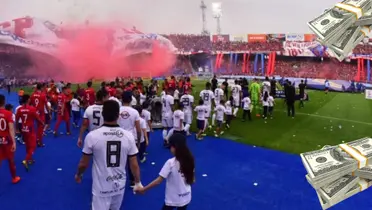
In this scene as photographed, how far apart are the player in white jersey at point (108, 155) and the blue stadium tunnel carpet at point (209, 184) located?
2136mm

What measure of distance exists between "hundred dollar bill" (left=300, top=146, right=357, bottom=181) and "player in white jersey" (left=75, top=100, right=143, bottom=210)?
7.40 ft

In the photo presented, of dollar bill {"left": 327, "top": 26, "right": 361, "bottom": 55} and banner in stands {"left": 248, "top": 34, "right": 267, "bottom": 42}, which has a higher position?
banner in stands {"left": 248, "top": 34, "right": 267, "bottom": 42}

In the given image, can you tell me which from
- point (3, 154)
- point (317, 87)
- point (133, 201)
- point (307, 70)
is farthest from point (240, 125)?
point (307, 70)

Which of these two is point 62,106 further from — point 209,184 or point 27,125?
point 209,184

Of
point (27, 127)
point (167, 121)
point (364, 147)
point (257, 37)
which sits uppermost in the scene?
point (257, 37)

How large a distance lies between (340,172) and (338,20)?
1.56m

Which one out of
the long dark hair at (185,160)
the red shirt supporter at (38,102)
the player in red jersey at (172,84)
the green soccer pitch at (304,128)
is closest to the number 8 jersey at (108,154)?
the long dark hair at (185,160)

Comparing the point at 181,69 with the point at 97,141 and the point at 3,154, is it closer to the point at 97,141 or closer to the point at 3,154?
the point at 3,154

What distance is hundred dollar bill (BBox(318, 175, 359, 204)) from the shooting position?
9.49 feet

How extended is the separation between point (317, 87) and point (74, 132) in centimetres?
2421

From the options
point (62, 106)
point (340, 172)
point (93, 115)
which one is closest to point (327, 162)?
point (340, 172)

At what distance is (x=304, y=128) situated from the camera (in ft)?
43.0

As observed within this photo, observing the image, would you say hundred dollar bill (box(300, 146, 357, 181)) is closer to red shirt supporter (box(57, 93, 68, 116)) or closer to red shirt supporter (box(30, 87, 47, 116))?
red shirt supporter (box(30, 87, 47, 116))

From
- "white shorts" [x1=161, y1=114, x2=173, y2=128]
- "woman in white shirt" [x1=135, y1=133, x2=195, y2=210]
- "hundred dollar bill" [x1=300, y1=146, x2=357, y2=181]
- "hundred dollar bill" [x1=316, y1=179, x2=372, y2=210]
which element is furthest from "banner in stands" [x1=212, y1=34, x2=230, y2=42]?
"hundred dollar bill" [x1=316, y1=179, x2=372, y2=210]
